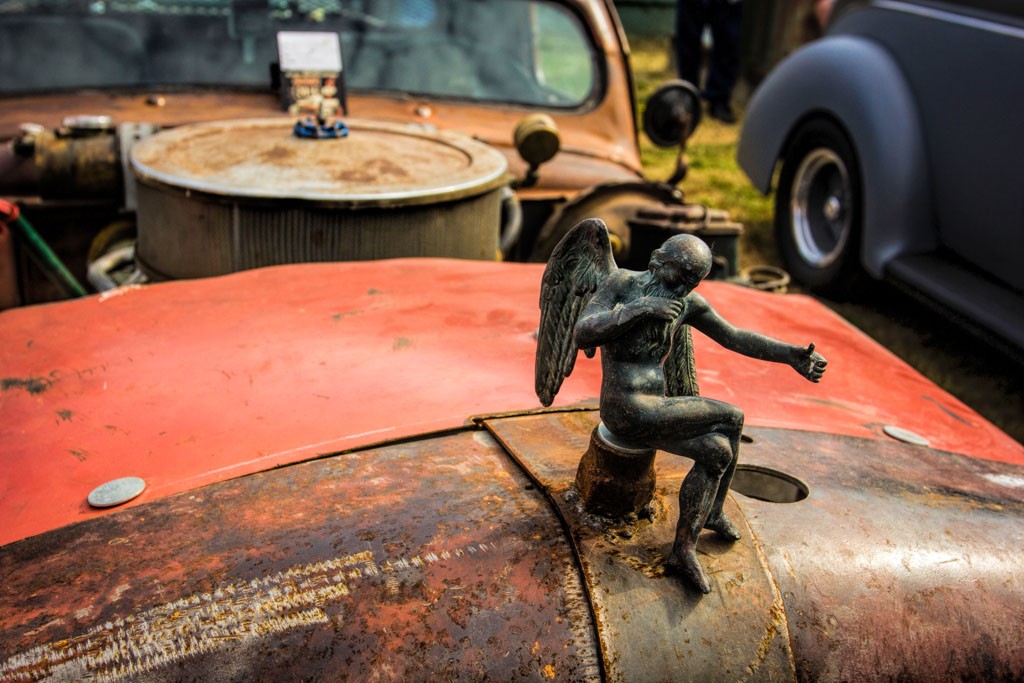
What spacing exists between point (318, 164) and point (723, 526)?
4.49ft

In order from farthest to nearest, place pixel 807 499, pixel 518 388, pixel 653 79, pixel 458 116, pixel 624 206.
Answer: pixel 653 79, pixel 458 116, pixel 624 206, pixel 518 388, pixel 807 499

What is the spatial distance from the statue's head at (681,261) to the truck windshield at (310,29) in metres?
2.27

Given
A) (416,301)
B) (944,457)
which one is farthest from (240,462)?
(944,457)

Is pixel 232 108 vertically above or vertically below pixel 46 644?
above

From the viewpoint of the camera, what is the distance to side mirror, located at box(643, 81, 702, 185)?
2766mm

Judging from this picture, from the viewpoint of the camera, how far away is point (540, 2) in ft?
10.6

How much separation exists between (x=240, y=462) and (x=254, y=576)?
0.84 ft

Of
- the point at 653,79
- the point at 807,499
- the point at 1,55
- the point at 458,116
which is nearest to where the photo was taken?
the point at 807,499

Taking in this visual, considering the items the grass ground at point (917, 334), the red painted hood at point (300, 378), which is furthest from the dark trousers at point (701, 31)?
the red painted hood at point (300, 378)

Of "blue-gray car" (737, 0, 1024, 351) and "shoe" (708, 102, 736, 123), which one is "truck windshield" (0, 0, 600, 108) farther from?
"shoe" (708, 102, 736, 123)

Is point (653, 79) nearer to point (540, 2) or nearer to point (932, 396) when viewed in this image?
point (540, 2)

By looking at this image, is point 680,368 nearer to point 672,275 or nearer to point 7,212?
point 672,275

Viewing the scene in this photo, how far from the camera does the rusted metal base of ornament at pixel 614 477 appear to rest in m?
0.94

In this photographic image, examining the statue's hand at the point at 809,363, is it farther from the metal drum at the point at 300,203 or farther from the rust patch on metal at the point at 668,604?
the metal drum at the point at 300,203
